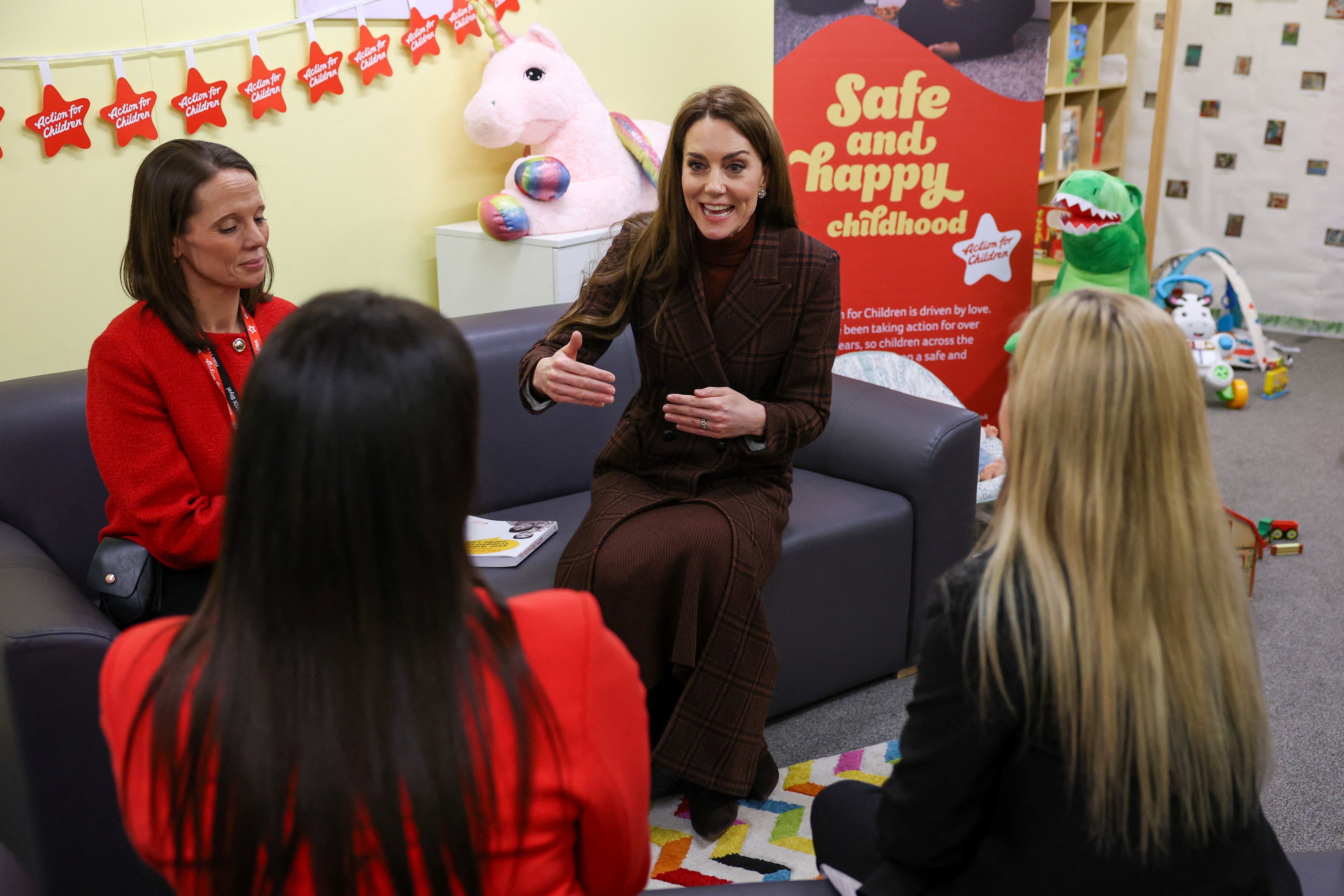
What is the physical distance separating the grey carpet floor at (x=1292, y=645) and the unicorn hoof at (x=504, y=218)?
1.62 metres

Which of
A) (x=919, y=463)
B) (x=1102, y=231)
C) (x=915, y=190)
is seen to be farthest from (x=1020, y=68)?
(x=919, y=463)

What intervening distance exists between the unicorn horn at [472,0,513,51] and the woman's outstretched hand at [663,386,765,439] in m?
1.70

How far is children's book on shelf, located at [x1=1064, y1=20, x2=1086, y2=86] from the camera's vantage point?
487cm

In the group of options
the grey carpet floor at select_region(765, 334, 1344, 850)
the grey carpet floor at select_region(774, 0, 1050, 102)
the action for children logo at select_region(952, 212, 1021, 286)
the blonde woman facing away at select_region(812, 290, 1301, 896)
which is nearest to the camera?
the blonde woman facing away at select_region(812, 290, 1301, 896)

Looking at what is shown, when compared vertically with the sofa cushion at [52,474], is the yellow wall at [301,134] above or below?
above

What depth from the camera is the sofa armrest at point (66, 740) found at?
1.54 metres

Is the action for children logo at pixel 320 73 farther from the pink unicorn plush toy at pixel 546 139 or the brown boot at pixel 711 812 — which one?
the brown boot at pixel 711 812

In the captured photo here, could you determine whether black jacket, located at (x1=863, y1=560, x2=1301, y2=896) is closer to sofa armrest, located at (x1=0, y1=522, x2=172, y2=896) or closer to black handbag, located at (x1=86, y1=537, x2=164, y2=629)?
sofa armrest, located at (x1=0, y1=522, x2=172, y2=896)

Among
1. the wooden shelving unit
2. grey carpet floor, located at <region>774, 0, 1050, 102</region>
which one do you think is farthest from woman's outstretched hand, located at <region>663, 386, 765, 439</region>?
the wooden shelving unit

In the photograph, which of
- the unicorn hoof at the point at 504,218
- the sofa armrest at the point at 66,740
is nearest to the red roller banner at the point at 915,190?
the unicorn hoof at the point at 504,218

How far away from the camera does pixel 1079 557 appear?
38.6 inches

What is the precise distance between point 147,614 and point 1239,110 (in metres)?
5.87

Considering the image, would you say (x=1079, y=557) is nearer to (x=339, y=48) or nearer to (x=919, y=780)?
(x=919, y=780)

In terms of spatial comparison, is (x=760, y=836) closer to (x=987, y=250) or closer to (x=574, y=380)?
(x=574, y=380)
